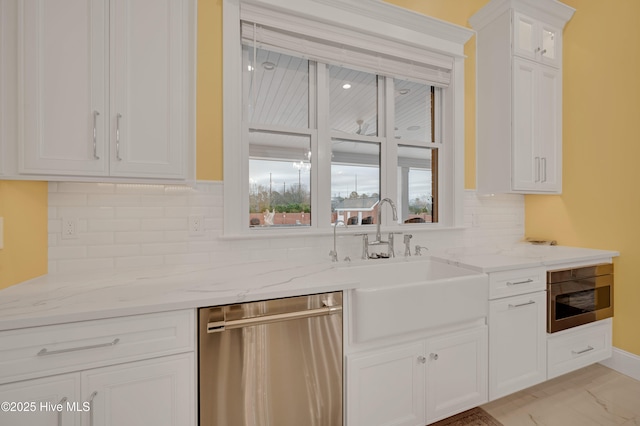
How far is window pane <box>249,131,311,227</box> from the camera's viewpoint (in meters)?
2.06

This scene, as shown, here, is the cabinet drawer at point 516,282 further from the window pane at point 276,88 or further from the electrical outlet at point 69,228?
the electrical outlet at point 69,228

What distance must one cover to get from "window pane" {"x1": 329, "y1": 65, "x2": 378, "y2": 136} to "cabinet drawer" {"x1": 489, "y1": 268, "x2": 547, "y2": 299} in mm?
1449

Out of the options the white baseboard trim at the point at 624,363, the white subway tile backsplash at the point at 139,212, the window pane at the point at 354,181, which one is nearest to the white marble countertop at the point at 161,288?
the white subway tile backsplash at the point at 139,212

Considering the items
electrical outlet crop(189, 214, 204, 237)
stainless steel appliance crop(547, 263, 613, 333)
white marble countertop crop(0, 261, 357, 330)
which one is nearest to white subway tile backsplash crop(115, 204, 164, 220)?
electrical outlet crop(189, 214, 204, 237)

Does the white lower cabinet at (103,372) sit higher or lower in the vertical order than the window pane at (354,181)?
lower

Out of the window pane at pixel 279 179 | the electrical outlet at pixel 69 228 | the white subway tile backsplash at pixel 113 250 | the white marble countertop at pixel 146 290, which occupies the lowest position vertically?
the white marble countertop at pixel 146 290

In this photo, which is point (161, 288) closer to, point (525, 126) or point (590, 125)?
point (525, 126)

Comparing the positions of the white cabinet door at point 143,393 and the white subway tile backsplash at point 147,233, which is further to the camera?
the white subway tile backsplash at point 147,233

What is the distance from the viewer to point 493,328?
179 cm

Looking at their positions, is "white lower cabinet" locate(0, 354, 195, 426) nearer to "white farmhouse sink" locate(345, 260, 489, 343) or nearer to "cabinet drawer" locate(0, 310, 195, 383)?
"cabinet drawer" locate(0, 310, 195, 383)

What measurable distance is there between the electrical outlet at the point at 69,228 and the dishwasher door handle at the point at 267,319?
1.07 metres

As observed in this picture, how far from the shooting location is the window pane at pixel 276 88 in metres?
2.03

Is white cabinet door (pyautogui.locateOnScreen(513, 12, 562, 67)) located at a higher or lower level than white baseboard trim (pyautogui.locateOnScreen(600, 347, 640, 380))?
higher

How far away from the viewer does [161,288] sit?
1.30m
